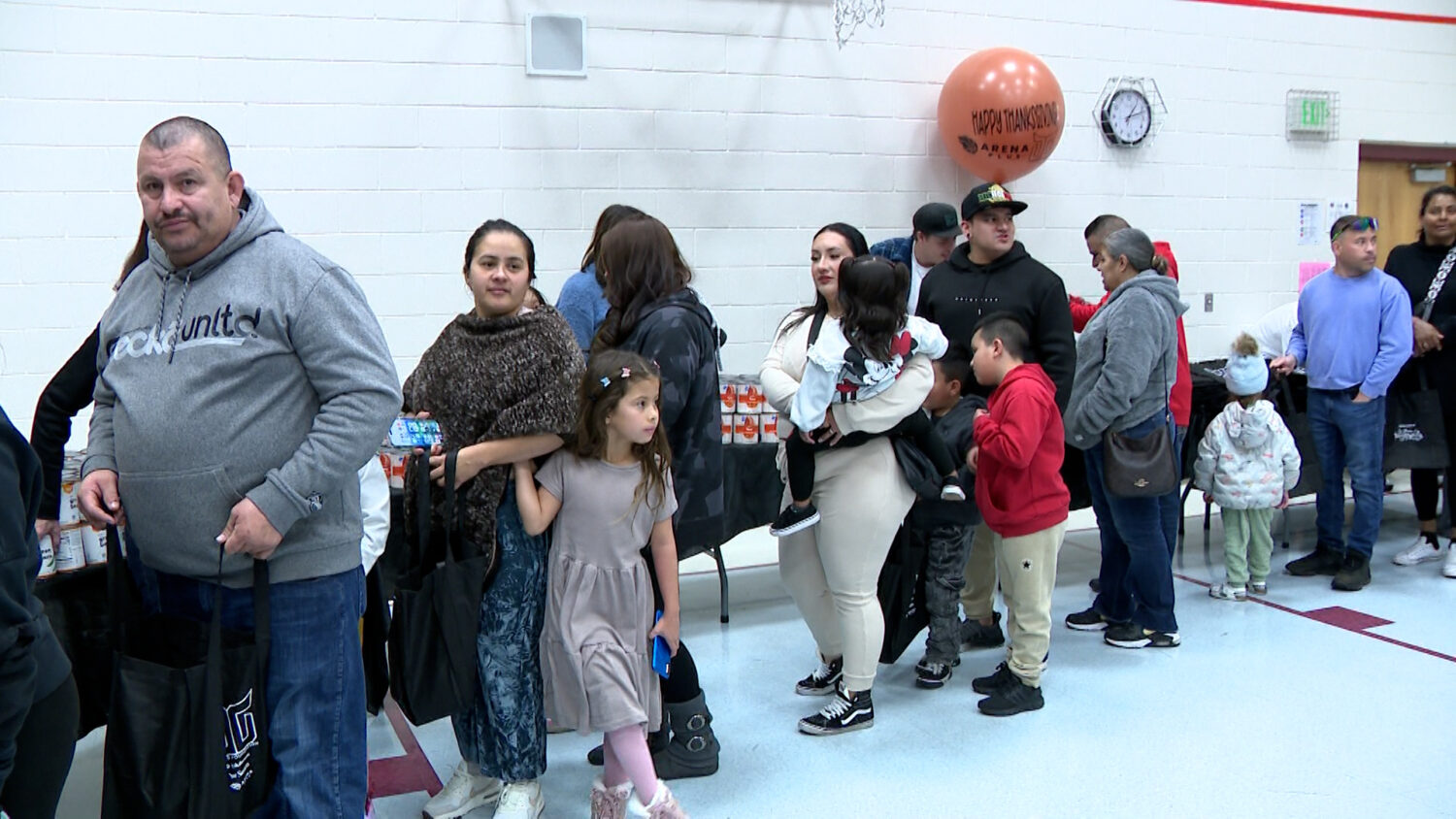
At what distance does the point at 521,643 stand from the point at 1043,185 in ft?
13.9

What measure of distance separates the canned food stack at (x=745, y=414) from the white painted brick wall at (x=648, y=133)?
1465 mm

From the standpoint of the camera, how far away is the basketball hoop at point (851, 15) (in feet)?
17.3

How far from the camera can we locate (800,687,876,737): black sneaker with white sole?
3057mm

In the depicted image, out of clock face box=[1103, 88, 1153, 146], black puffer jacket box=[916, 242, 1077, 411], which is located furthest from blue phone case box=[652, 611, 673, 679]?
clock face box=[1103, 88, 1153, 146]

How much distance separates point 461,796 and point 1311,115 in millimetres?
5993

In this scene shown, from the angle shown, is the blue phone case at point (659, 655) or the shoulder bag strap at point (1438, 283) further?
the shoulder bag strap at point (1438, 283)

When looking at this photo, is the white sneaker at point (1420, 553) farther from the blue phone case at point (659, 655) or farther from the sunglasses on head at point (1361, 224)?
the blue phone case at point (659, 655)

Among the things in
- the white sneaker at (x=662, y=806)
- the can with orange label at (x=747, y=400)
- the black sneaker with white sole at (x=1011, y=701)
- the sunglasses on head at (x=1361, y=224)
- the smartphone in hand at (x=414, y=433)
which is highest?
the sunglasses on head at (x=1361, y=224)

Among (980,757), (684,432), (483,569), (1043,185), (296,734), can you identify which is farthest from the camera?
(1043,185)

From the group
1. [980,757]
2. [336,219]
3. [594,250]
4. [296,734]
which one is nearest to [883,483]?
[980,757]

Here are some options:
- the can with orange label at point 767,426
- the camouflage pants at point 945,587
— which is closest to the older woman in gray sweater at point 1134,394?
the camouflage pants at point 945,587

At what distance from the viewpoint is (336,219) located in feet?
15.1

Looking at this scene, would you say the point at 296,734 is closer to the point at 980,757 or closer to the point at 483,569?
the point at 483,569

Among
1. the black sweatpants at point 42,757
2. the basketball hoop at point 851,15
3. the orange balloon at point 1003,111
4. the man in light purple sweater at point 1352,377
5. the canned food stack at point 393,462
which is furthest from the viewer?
the basketball hoop at point 851,15
